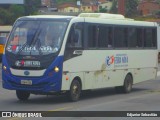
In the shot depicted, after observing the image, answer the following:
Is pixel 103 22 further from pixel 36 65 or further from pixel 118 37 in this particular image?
pixel 36 65

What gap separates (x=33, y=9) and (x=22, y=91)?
84951mm

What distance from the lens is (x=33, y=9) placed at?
103 metres

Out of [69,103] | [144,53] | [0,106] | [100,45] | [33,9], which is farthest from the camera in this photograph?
[33,9]

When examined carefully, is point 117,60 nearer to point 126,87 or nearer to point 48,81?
point 126,87

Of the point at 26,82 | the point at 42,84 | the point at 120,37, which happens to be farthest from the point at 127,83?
the point at 26,82

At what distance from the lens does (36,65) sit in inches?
706

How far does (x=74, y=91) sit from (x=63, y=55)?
1307mm

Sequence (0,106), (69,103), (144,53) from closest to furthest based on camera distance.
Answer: (0,106) < (69,103) < (144,53)

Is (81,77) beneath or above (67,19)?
beneath

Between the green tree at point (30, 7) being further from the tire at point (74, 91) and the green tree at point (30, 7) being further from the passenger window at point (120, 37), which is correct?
the tire at point (74, 91)

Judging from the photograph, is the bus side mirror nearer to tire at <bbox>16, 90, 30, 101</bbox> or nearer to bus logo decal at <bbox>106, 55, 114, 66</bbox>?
tire at <bbox>16, 90, 30, 101</bbox>

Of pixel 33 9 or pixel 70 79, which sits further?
pixel 33 9

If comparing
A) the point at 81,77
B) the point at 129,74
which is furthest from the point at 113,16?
the point at 81,77

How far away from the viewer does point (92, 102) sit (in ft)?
61.3
